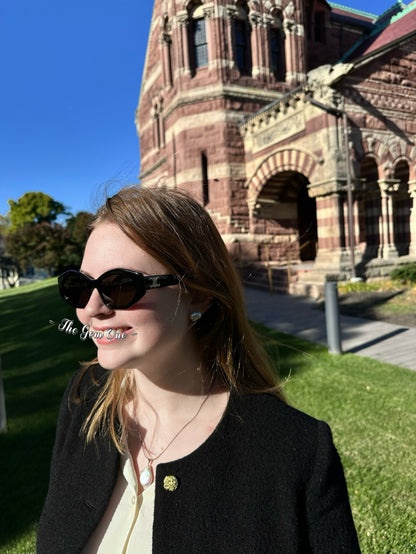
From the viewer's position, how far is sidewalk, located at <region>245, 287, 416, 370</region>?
6.00 meters

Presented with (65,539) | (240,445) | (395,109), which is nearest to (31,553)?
(65,539)

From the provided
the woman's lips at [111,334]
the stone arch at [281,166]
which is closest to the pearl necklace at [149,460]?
the woman's lips at [111,334]

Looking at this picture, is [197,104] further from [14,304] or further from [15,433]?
[15,433]

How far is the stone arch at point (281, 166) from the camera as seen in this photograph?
40.5 feet

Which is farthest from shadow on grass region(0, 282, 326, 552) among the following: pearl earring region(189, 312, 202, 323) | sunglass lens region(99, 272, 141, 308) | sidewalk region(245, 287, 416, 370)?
sunglass lens region(99, 272, 141, 308)

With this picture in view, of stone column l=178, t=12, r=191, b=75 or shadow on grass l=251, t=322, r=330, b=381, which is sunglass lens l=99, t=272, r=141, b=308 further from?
stone column l=178, t=12, r=191, b=75

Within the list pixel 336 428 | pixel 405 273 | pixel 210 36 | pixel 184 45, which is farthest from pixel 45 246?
pixel 336 428

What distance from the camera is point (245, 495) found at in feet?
3.61

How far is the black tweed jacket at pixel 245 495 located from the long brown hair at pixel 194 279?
152 millimetres

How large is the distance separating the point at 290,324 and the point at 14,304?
11.6m

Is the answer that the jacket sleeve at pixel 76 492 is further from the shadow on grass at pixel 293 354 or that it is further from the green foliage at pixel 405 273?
the green foliage at pixel 405 273

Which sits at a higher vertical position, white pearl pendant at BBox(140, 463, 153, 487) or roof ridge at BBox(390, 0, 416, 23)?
roof ridge at BBox(390, 0, 416, 23)

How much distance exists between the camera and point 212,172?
16.3 m

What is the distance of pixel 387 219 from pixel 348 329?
694cm
